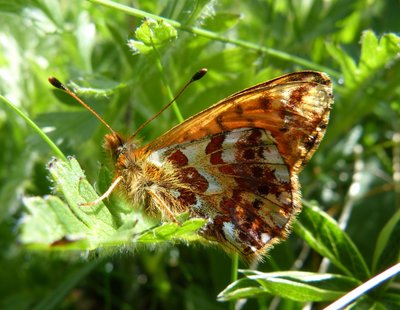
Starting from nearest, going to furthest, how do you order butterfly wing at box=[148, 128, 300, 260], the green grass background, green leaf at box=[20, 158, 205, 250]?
green leaf at box=[20, 158, 205, 250] < butterfly wing at box=[148, 128, 300, 260] < the green grass background

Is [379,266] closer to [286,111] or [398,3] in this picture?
[286,111]

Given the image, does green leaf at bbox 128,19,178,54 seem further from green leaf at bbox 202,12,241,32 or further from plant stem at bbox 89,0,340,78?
green leaf at bbox 202,12,241,32

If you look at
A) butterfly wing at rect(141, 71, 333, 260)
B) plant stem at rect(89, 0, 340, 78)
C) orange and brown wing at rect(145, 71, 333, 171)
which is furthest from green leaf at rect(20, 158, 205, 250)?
plant stem at rect(89, 0, 340, 78)

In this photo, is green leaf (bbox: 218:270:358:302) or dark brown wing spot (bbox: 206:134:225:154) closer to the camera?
green leaf (bbox: 218:270:358:302)

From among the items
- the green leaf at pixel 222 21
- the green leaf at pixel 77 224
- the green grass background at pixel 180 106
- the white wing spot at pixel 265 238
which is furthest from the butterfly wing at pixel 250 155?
the green leaf at pixel 222 21

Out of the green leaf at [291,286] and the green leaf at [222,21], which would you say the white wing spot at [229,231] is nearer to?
the green leaf at [291,286]

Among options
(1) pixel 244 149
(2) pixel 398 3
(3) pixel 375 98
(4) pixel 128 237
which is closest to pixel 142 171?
(1) pixel 244 149

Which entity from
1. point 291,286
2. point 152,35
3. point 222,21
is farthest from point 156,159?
point 291,286
